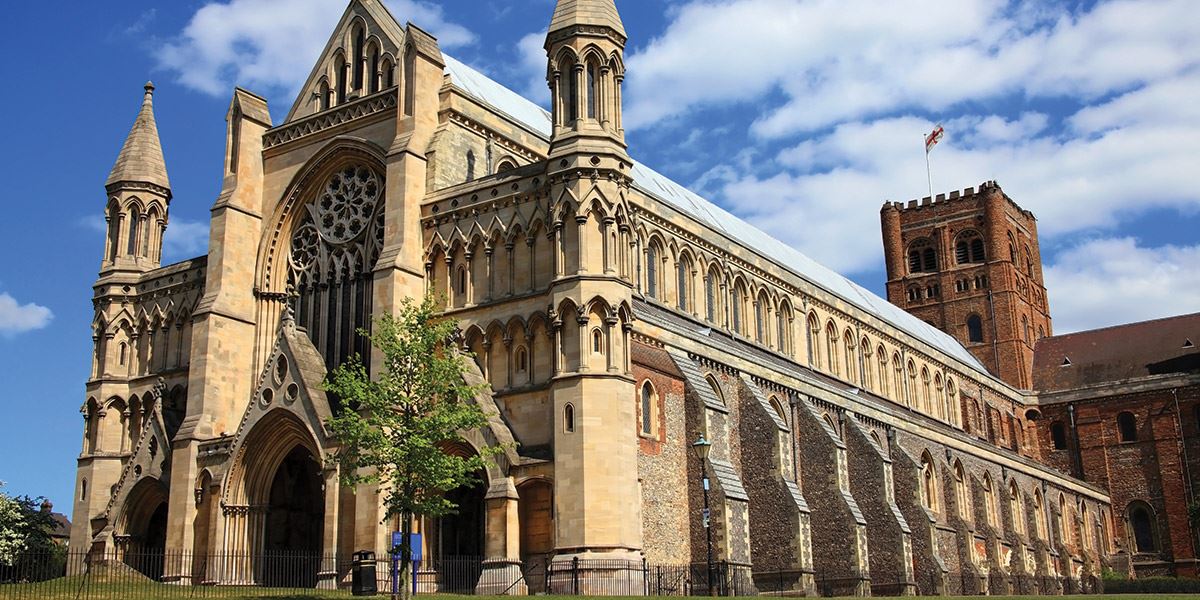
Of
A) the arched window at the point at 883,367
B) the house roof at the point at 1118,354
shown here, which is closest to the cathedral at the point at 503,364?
the arched window at the point at 883,367

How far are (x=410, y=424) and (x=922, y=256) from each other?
69.7 meters

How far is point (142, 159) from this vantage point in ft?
168

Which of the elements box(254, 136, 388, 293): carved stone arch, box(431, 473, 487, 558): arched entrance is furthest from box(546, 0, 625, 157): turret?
box(431, 473, 487, 558): arched entrance

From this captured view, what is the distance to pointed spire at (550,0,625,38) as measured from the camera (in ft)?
131

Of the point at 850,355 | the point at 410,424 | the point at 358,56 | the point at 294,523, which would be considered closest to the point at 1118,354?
the point at 850,355

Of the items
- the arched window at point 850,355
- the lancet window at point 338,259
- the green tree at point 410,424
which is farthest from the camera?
the arched window at point 850,355

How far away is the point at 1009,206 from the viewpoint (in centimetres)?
9300

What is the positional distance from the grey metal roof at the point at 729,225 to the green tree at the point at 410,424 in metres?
15.4

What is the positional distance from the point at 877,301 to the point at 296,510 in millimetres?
48440

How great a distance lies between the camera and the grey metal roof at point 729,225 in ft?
166

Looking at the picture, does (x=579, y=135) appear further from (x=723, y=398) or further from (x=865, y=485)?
(x=865, y=485)

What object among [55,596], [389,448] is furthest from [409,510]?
[55,596]

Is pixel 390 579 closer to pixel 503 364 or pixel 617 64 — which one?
pixel 503 364

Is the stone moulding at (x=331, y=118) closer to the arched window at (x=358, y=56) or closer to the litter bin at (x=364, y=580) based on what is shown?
the arched window at (x=358, y=56)
